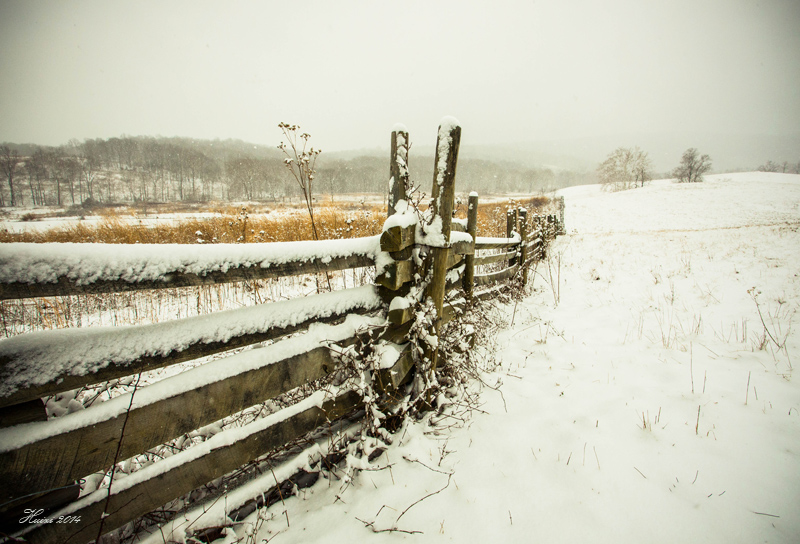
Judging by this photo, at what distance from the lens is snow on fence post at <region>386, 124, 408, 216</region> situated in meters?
2.05

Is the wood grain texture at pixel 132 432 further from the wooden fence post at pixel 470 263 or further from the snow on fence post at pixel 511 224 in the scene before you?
the snow on fence post at pixel 511 224

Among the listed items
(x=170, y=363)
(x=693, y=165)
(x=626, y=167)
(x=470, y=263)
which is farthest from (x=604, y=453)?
(x=693, y=165)

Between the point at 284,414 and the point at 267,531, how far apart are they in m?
0.56

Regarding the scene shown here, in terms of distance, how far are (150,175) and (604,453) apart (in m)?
78.6

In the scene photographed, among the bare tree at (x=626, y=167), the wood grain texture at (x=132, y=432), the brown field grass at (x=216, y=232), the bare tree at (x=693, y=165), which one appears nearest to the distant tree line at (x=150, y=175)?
the brown field grass at (x=216, y=232)

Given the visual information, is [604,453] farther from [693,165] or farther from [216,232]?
[693,165]

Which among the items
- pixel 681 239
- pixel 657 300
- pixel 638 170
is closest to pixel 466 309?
pixel 657 300

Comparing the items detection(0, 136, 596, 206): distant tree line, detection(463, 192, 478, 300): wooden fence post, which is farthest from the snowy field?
detection(0, 136, 596, 206): distant tree line

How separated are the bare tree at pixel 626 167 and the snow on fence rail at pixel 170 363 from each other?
6618cm

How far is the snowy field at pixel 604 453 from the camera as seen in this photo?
151 centimetres

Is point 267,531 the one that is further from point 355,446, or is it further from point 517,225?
point 517,225

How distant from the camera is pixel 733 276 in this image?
568 cm

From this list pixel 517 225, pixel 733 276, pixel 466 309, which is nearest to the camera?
pixel 466 309

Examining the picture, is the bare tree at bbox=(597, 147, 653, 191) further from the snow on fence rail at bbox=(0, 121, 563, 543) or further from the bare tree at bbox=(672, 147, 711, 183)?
the snow on fence rail at bbox=(0, 121, 563, 543)
